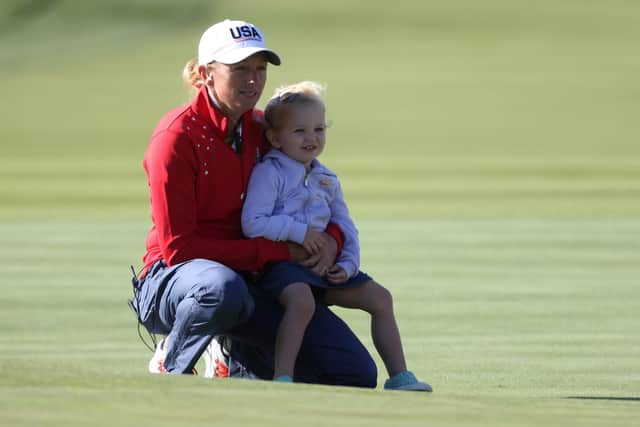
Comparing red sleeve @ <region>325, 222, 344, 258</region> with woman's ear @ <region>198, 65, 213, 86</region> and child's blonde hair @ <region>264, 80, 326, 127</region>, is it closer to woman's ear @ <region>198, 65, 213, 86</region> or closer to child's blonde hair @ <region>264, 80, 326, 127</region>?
child's blonde hair @ <region>264, 80, 326, 127</region>

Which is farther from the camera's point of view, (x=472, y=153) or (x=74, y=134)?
(x=74, y=134)

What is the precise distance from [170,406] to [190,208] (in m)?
1.44

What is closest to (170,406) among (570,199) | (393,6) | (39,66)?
(570,199)

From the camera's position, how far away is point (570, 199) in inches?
582

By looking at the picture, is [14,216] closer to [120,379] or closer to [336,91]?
[120,379]

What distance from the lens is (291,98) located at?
195 inches

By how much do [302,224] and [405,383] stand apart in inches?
26.2

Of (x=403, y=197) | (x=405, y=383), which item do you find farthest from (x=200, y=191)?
(x=403, y=197)

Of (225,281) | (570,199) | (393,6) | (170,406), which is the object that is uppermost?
(393,6)

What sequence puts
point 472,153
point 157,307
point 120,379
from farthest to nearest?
point 472,153
point 157,307
point 120,379

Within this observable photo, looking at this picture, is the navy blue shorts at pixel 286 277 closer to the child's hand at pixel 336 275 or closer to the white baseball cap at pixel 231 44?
the child's hand at pixel 336 275

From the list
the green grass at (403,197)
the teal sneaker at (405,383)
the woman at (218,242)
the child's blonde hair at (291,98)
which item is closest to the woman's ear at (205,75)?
the woman at (218,242)

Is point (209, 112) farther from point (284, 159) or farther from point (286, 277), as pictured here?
point (286, 277)

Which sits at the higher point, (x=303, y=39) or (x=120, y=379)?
(x=303, y=39)
